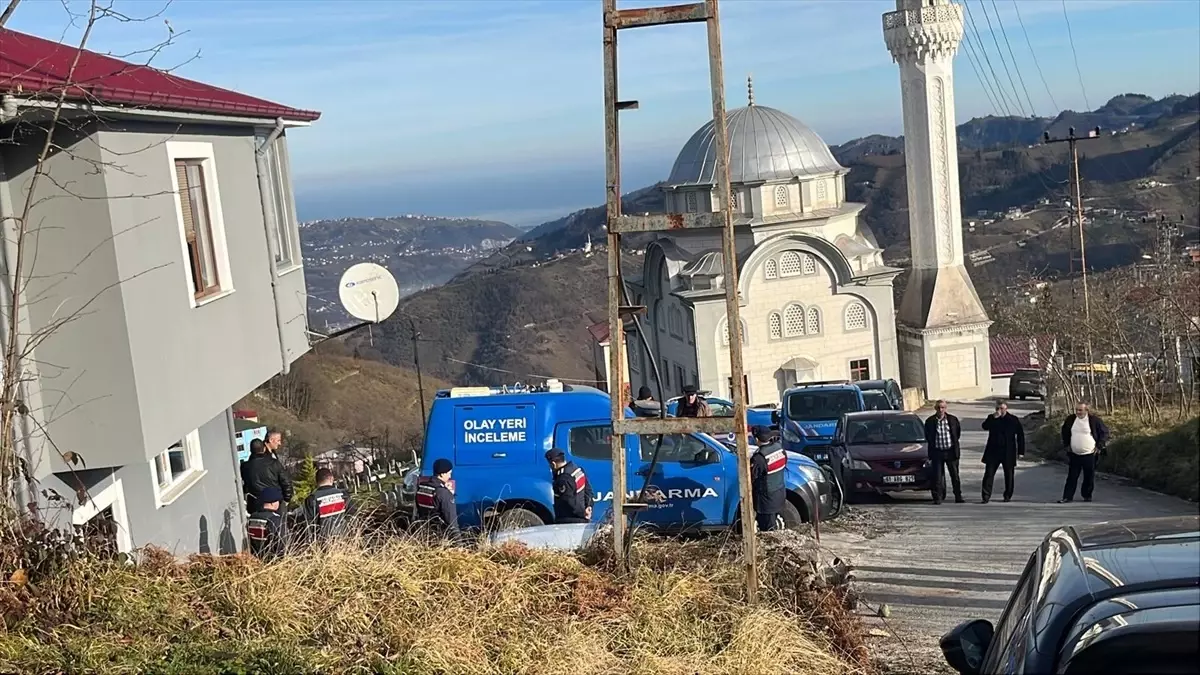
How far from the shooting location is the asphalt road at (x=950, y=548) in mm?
9234

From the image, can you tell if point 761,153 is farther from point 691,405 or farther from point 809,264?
point 691,405

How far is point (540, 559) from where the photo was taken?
8.21 metres

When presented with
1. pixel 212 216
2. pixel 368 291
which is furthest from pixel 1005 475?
pixel 212 216

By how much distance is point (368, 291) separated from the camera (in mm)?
15750

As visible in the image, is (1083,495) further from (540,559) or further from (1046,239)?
(1046,239)

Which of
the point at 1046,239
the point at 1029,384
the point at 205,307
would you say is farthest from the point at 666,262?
the point at 1046,239

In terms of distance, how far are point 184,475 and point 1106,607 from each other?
1179 centimetres

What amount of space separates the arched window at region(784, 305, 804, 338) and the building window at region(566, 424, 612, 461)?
38.1 meters

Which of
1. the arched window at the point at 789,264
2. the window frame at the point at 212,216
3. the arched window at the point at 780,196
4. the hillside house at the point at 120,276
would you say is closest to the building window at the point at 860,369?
the arched window at the point at 789,264

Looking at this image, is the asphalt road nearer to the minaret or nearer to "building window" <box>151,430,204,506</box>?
"building window" <box>151,430,204,506</box>

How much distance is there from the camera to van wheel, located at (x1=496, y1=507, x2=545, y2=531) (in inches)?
438

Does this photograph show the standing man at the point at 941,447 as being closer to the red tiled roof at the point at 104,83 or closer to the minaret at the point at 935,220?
the red tiled roof at the point at 104,83

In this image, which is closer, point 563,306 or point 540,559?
point 540,559

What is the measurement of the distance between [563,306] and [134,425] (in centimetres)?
13137
